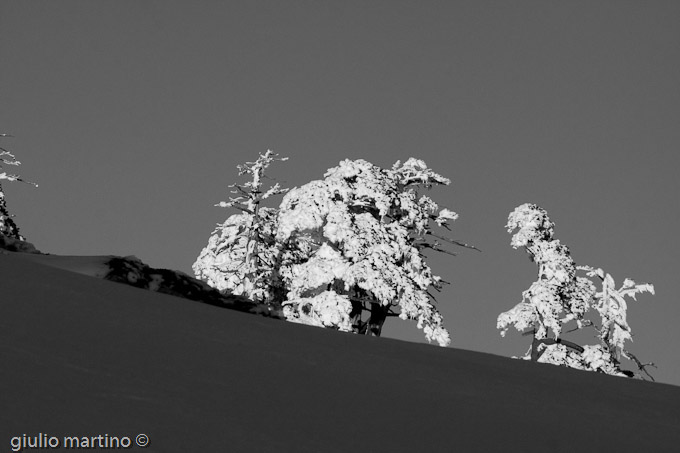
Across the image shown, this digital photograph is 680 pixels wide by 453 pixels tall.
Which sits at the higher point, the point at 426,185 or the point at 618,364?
the point at 426,185

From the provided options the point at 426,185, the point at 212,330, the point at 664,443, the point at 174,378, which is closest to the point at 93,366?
the point at 174,378

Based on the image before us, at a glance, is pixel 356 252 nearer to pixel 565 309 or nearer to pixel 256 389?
pixel 565 309

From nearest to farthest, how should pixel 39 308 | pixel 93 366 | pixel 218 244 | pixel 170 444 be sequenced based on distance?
pixel 170 444 → pixel 93 366 → pixel 39 308 → pixel 218 244

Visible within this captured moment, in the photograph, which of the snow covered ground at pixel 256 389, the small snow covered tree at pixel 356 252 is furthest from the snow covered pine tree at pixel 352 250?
the snow covered ground at pixel 256 389

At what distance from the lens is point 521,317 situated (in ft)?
79.8

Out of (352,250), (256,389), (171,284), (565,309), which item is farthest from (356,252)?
(256,389)

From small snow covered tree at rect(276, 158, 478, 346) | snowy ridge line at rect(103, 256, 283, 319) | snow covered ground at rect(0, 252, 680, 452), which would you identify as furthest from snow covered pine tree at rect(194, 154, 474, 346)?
snow covered ground at rect(0, 252, 680, 452)

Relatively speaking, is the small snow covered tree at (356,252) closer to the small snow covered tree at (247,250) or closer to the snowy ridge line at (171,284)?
the small snow covered tree at (247,250)

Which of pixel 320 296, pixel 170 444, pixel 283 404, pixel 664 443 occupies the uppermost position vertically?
pixel 320 296

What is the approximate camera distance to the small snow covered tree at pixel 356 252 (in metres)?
21.3

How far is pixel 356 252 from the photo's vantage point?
2169 cm

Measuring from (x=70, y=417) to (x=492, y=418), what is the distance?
173cm

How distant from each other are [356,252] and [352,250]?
0.10 metres

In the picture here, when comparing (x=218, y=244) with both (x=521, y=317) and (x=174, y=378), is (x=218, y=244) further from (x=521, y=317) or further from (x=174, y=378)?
(x=174, y=378)
